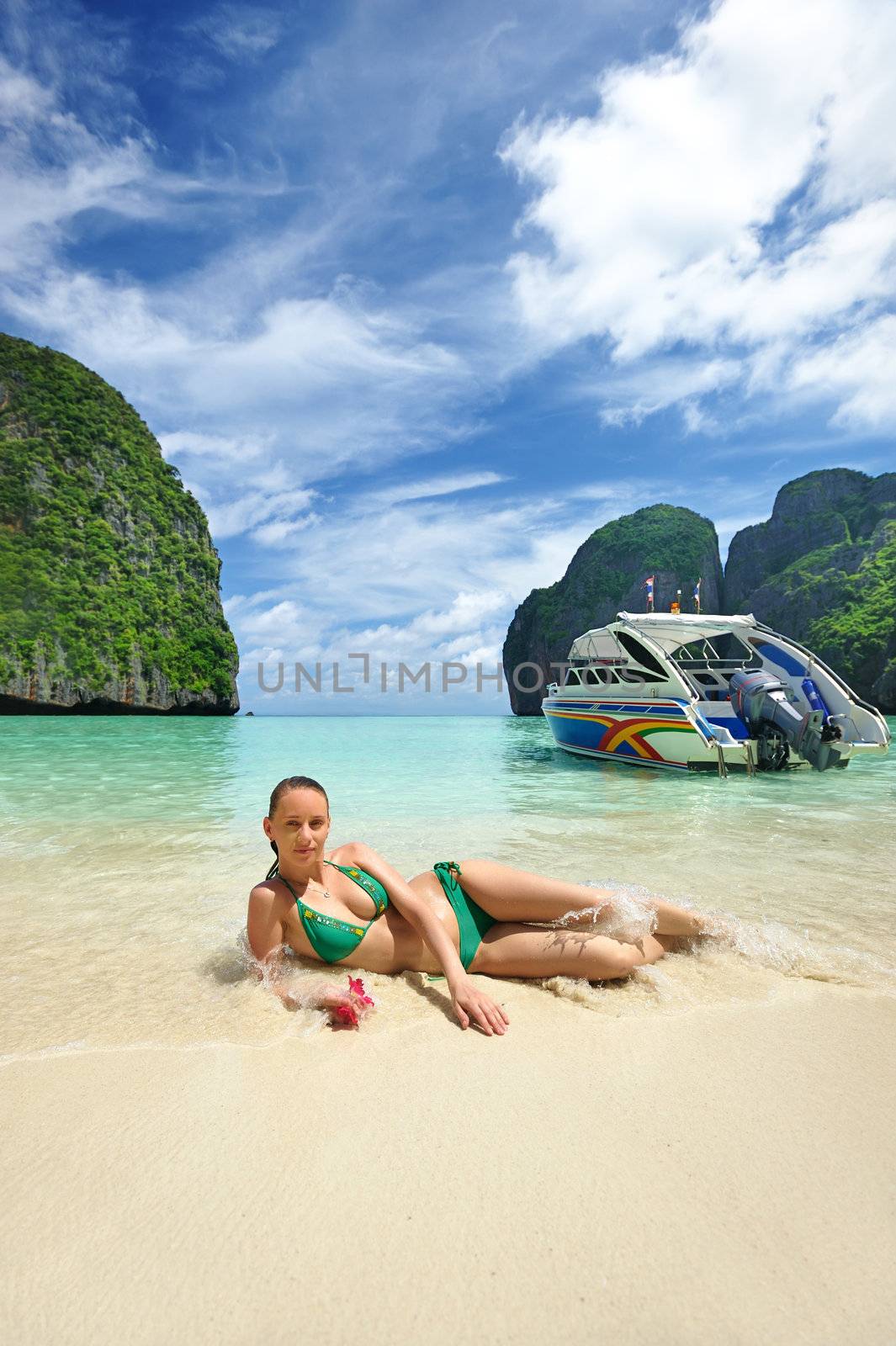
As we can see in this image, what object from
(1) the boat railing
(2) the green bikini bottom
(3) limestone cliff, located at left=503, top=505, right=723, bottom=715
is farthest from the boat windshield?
(3) limestone cliff, located at left=503, top=505, right=723, bottom=715

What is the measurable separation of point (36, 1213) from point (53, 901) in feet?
10.7

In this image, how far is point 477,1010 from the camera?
2322 mm

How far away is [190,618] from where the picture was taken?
207 ft

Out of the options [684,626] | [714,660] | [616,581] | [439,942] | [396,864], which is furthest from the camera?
[616,581]

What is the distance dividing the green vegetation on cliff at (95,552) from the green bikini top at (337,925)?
53.3 metres

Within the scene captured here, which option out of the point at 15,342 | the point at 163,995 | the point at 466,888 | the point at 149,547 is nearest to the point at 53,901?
the point at 163,995

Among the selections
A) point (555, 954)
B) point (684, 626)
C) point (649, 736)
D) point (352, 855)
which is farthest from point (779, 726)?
point (352, 855)

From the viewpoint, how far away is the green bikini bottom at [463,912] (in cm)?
275

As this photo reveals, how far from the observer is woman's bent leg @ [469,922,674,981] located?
2691 mm

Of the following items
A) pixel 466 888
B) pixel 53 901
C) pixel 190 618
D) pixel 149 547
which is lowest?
pixel 53 901

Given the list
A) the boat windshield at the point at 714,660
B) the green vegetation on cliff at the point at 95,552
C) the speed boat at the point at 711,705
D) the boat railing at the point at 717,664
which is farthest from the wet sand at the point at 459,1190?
the green vegetation on cliff at the point at 95,552

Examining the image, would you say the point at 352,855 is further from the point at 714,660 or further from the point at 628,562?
the point at 628,562

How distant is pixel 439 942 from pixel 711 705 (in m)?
12.3

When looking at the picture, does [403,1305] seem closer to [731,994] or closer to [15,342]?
[731,994]
